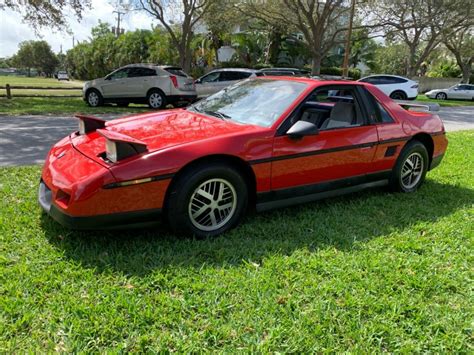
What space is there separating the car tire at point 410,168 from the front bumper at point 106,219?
297 cm

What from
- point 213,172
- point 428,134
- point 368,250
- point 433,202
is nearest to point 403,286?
point 368,250

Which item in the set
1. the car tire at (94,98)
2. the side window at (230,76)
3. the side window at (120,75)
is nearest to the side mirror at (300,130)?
the side window at (120,75)

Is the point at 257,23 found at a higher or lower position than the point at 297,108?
higher

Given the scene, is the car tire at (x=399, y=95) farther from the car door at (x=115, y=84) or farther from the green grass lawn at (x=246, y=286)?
the green grass lawn at (x=246, y=286)

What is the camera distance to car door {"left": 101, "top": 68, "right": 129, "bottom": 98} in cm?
1421

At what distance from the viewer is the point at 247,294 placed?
104 inches

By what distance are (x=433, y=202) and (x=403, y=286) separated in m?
2.17

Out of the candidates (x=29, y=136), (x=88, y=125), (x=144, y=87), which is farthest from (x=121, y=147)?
(x=144, y=87)

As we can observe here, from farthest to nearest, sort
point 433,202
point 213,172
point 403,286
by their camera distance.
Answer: point 433,202
point 213,172
point 403,286

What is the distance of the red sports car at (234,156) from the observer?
9.79 feet

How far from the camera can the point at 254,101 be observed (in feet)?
13.4

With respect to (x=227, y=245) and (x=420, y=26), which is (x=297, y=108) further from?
(x=420, y=26)

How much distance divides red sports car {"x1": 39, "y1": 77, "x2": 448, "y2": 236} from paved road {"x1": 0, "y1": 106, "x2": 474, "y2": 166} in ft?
9.08

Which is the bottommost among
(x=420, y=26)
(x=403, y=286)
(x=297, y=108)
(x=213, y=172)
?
(x=403, y=286)
